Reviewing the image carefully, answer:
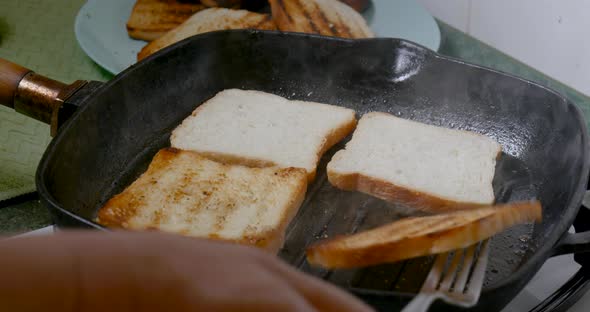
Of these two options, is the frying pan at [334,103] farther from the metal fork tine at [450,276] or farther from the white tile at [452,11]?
the white tile at [452,11]

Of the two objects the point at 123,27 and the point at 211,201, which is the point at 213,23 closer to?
the point at 123,27

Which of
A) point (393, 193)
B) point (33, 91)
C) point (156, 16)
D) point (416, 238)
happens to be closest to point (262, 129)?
point (393, 193)

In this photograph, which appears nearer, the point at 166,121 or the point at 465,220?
the point at 465,220

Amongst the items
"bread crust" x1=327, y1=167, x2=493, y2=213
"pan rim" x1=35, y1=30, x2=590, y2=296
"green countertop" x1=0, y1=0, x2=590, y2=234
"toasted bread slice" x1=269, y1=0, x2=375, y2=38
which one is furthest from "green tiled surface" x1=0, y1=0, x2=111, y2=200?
"bread crust" x1=327, y1=167, x2=493, y2=213

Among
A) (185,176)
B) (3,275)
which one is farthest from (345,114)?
(3,275)

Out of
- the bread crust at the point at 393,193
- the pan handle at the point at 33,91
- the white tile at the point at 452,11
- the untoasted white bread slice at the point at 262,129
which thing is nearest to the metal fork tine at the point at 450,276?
the bread crust at the point at 393,193

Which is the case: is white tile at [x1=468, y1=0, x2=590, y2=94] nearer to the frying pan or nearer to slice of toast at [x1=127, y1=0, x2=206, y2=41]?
the frying pan

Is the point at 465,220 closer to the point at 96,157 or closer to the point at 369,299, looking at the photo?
the point at 369,299
